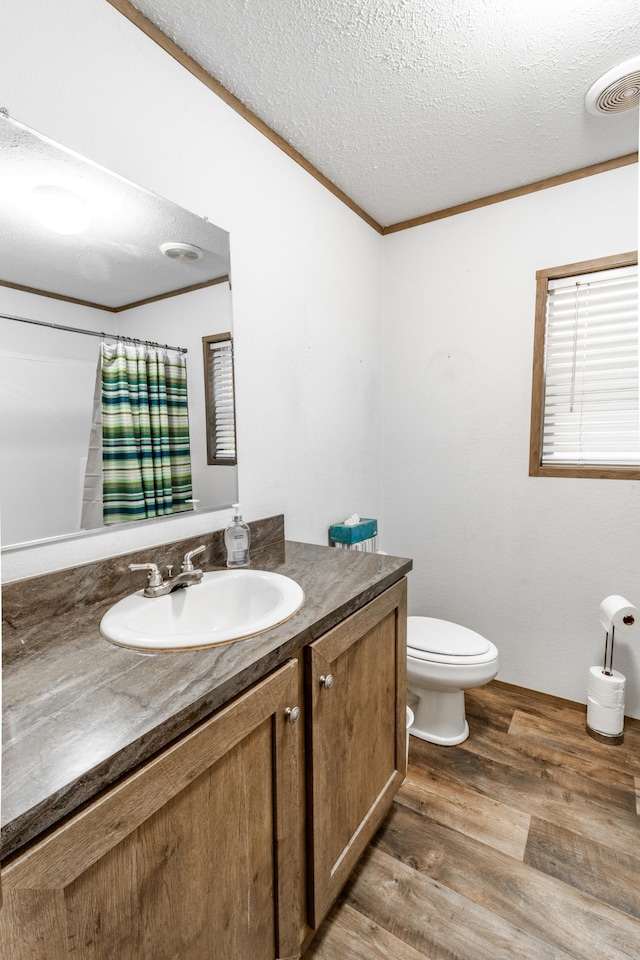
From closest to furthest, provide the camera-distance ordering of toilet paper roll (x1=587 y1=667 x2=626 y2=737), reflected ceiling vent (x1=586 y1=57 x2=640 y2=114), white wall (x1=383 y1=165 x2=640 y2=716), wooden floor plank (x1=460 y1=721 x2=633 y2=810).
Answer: reflected ceiling vent (x1=586 y1=57 x2=640 y2=114), wooden floor plank (x1=460 y1=721 x2=633 y2=810), toilet paper roll (x1=587 y1=667 x2=626 y2=737), white wall (x1=383 y1=165 x2=640 y2=716)

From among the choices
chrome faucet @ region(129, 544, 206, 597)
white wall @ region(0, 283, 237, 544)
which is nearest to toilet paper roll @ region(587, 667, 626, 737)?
chrome faucet @ region(129, 544, 206, 597)

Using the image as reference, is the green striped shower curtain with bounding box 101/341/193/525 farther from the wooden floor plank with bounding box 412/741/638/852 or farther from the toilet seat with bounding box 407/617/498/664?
the wooden floor plank with bounding box 412/741/638/852

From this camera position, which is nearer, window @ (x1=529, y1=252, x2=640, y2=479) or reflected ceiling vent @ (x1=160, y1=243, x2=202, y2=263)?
reflected ceiling vent @ (x1=160, y1=243, x2=202, y2=263)

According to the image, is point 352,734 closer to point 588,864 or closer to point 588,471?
point 588,864

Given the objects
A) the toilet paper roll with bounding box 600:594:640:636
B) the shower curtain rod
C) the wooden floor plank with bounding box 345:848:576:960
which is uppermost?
the shower curtain rod

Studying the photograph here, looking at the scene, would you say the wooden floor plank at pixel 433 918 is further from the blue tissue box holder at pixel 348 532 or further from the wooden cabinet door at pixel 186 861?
the blue tissue box holder at pixel 348 532

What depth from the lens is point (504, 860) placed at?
1336 mm

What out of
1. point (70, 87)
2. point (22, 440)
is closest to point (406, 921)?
point (22, 440)

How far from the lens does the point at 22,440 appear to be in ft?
3.33

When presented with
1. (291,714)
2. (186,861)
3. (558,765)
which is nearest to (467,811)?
(558,765)

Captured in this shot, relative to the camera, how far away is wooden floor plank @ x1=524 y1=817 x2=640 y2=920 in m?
1.23

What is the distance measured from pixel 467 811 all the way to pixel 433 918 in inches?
15.4

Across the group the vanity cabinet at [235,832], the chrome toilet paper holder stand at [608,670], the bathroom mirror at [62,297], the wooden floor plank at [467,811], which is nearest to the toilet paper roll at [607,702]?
the chrome toilet paper holder stand at [608,670]

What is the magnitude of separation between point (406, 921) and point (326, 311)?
206 cm
